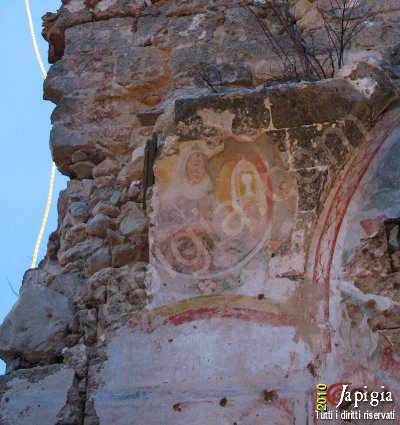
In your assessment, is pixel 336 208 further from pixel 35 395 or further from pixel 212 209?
pixel 35 395

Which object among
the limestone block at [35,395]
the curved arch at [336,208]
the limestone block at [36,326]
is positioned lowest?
the limestone block at [35,395]

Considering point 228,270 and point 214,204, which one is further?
point 214,204

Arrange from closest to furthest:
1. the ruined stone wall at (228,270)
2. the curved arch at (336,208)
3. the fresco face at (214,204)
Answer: the ruined stone wall at (228,270) < the curved arch at (336,208) < the fresco face at (214,204)

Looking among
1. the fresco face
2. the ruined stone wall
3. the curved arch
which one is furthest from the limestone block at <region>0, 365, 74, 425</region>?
the curved arch

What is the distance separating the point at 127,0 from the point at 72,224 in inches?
53.7

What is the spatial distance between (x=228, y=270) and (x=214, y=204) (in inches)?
11.5

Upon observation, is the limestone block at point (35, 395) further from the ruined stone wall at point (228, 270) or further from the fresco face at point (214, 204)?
the fresco face at point (214, 204)

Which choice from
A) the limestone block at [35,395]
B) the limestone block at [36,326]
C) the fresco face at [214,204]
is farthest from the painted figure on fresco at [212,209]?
the limestone block at [35,395]

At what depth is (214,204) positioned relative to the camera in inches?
132

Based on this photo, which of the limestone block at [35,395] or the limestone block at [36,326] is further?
the limestone block at [36,326]

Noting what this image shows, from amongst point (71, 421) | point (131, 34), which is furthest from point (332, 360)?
point (131, 34)

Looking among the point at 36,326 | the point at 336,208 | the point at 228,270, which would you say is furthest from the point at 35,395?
the point at 336,208

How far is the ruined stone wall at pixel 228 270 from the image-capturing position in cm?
300

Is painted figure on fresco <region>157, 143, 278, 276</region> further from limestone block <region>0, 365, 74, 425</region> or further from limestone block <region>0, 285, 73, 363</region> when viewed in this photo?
limestone block <region>0, 365, 74, 425</region>
